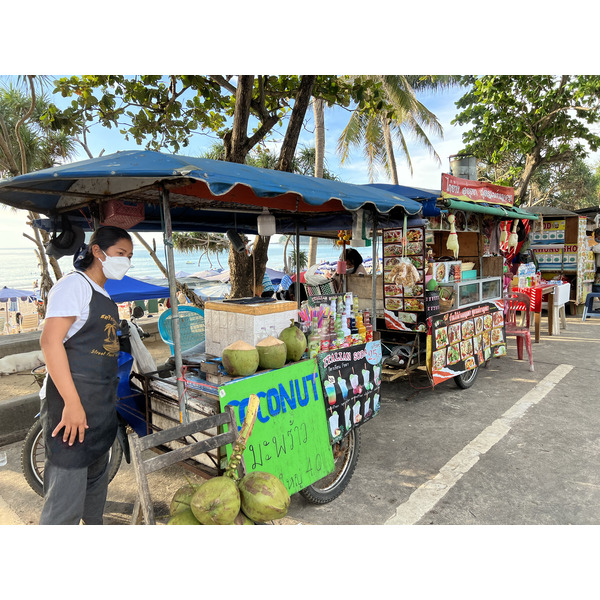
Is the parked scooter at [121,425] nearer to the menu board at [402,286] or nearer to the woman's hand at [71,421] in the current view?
the woman's hand at [71,421]

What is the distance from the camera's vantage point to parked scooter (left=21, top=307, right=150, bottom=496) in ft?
10.3

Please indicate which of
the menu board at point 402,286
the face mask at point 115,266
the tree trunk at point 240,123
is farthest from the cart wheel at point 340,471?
the tree trunk at point 240,123

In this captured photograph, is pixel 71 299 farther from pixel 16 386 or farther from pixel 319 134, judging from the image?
pixel 319 134

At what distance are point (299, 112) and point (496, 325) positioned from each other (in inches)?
175

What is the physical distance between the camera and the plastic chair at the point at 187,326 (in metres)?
4.30

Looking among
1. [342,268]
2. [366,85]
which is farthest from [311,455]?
[366,85]

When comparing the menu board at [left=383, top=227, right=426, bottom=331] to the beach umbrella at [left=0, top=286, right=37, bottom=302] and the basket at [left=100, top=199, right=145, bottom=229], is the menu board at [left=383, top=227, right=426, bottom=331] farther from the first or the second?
the beach umbrella at [left=0, top=286, right=37, bottom=302]

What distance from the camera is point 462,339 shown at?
17.8 feet

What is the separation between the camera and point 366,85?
6.41 m

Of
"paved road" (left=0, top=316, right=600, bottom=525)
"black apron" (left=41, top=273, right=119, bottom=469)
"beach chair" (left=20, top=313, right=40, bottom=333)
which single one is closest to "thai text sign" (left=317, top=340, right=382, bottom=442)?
"paved road" (left=0, top=316, right=600, bottom=525)

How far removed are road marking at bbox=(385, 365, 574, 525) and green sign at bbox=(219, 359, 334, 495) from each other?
0.66 m

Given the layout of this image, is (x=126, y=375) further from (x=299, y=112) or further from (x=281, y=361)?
(x=299, y=112)

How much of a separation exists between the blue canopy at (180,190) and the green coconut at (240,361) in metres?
1.01

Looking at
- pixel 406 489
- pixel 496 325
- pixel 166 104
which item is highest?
pixel 166 104
